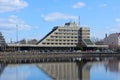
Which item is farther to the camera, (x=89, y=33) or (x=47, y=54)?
(x=89, y=33)

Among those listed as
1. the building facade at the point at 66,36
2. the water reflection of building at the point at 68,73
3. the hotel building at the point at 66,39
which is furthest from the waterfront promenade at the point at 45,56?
the water reflection of building at the point at 68,73

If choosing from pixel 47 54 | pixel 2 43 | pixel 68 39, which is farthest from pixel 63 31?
pixel 47 54

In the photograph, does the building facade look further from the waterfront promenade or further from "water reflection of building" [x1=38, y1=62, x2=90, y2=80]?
"water reflection of building" [x1=38, y1=62, x2=90, y2=80]

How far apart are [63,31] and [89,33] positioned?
13.2 m

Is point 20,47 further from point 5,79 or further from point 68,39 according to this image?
point 5,79

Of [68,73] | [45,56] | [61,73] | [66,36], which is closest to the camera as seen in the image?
[68,73]

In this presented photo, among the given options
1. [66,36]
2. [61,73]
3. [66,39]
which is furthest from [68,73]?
[66,36]

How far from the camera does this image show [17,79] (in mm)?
40969

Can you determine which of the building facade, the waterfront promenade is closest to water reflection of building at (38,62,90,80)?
the waterfront promenade

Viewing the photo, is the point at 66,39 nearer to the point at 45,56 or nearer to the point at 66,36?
the point at 66,36

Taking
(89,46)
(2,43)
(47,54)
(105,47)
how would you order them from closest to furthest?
(47,54)
(2,43)
(89,46)
(105,47)

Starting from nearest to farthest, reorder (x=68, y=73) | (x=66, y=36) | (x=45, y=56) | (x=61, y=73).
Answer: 1. (x=68, y=73)
2. (x=61, y=73)
3. (x=45, y=56)
4. (x=66, y=36)

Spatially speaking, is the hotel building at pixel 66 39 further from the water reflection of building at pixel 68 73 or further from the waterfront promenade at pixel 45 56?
the water reflection of building at pixel 68 73

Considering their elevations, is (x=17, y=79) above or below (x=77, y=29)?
below
